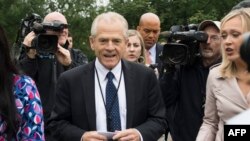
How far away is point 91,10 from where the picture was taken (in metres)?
28.0

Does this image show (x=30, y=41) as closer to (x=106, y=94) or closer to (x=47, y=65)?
(x=47, y=65)

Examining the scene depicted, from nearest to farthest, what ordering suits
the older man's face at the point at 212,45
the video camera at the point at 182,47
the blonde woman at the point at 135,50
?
the video camera at the point at 182,47 → the older man's face at the point at 212,45 → the blonde woman at the point at 135,50

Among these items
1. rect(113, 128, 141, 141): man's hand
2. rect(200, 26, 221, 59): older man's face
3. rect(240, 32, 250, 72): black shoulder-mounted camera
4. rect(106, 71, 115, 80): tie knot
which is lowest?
rect(113, 128, 141, 141): man's hand

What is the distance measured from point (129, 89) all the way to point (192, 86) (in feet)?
3.16

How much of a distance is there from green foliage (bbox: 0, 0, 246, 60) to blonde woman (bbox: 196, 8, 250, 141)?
20906mm

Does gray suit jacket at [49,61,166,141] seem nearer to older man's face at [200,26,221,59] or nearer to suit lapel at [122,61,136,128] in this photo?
suit lapel at [122,61,136,128]

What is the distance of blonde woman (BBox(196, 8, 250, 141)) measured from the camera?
10.5ft

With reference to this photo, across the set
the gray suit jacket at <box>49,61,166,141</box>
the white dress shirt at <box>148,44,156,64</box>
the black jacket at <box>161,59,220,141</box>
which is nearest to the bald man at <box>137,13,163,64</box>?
the white dress shirt at <box>148,44,156,64</box>

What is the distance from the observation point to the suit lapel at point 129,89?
10.9 ft

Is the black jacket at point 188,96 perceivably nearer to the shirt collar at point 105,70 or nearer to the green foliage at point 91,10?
the shirt collar at point 105,70

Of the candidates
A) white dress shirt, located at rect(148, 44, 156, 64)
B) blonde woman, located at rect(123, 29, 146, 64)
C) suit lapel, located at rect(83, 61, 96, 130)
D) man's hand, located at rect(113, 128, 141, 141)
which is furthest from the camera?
white dress shirt, located at rect(148, 44, 156, 64)

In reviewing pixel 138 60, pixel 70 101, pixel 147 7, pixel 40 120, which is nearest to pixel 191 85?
Answer: pixel 138 60

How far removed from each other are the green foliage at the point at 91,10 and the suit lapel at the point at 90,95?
68.1 ft

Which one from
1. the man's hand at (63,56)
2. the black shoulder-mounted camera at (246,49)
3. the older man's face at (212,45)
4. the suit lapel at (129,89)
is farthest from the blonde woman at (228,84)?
the black shoulder-mounted camera at (246,49)
